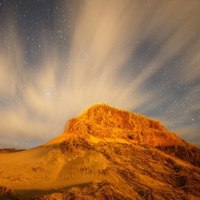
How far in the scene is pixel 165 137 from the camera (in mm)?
31266

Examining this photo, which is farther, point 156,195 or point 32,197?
point 156,195

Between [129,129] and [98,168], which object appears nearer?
[98,168]

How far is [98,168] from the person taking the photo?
64.6 ft

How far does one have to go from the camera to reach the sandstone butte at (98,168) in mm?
16797

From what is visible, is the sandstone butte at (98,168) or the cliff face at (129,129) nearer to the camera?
the sandstone butte at (98,168)

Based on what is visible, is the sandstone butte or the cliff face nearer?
the sandstone butte

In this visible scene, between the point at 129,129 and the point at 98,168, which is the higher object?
the point at 129,129

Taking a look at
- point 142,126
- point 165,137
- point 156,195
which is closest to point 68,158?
point 156,195

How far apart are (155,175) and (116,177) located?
11.5 ft

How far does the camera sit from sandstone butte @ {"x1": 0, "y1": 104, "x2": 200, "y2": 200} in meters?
16.8

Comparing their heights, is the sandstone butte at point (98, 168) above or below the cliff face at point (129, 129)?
below

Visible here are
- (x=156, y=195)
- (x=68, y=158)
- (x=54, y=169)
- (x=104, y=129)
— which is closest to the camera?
(x=156, y=195)

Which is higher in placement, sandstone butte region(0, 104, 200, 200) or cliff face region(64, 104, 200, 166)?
cliff face region(64, 104, 200, 166)

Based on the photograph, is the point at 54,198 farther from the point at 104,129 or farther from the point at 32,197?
the point at 104,129
